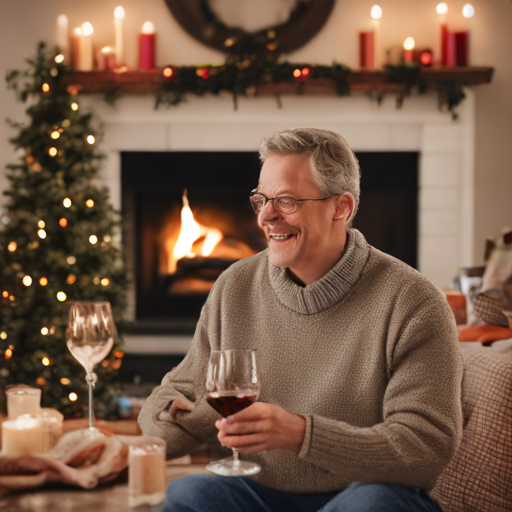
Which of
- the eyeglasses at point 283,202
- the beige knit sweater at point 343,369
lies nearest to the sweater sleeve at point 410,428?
the beige knit sweater at point 343,369

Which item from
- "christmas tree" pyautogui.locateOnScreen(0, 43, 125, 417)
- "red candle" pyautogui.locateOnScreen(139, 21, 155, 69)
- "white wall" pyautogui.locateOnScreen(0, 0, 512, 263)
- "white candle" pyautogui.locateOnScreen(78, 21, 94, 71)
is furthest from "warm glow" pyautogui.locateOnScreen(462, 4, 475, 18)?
"christmas tree" pyautogui.locateOnScreen(0, 43, 125, 417)

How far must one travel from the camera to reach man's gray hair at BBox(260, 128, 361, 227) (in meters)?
1.34

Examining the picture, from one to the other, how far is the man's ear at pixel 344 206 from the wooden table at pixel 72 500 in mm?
727

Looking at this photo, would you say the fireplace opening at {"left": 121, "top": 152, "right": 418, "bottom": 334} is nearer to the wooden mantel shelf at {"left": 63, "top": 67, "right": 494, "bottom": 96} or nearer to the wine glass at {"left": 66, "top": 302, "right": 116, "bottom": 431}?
the wooden mantel shelf at {"left": 63, "top": 67, "right": 494, "bottom": 96}

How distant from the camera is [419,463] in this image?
1.09m

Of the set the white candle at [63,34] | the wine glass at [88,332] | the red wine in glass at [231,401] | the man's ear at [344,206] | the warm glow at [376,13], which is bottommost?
the red wine in glass at [231,401]

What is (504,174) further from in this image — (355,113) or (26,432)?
(26,432)

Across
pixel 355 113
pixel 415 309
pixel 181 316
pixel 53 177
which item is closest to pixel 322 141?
pixel 415 309

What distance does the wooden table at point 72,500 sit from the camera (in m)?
0.87

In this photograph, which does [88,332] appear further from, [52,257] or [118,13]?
[118,13]

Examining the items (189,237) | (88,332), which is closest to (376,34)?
(189,237)

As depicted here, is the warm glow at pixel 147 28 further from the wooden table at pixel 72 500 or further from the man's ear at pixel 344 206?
the wooden table at pixel 72 500

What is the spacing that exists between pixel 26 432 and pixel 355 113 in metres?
3.32

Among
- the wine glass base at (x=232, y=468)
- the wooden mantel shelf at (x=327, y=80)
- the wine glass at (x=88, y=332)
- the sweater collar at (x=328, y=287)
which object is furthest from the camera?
the wooden mantel shelf at (x=327, y=80)
